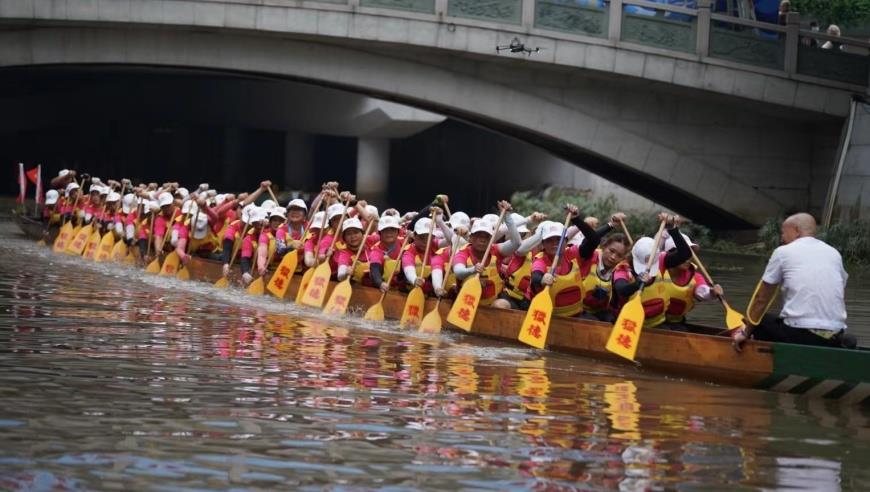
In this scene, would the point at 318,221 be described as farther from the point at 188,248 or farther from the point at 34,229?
the point at 34,229

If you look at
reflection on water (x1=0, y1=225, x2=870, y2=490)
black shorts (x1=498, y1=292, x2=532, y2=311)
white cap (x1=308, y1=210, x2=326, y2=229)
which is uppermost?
white cap (x1=308, y1=210, x2=326, y2=229)

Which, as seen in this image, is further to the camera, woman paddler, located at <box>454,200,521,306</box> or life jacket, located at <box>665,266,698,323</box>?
woman paddler, located at <box>454,200,521,306</box>

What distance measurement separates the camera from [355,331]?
16.6m

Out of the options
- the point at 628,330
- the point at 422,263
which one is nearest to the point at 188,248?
the point at 422,263

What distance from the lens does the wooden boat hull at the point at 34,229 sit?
3036 centimetres

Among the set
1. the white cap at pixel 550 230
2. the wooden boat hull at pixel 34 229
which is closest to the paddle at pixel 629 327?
the white cap at pixel 550 230

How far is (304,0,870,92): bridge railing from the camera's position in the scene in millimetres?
29641

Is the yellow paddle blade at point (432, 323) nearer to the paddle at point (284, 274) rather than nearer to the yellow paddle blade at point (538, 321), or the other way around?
the yellow paddle blade at point (538, 321)

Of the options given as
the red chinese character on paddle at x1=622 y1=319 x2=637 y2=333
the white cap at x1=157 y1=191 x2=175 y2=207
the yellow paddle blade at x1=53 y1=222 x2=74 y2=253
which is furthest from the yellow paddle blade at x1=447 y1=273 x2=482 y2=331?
the yellow paddle blade at x1=53 y1=222 x2=74 y2=253

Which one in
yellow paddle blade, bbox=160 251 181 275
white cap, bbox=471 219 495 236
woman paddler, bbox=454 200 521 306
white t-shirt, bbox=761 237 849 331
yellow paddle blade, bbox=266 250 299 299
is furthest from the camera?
yellow paddle blade, bbox=160 251 181 275

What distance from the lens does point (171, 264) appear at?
23.2 metres

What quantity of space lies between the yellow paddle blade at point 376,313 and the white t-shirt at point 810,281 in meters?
6.17

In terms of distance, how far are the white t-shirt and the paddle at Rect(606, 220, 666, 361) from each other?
170 cm

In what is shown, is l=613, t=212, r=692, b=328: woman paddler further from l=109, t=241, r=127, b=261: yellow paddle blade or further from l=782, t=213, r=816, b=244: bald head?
l=109, t=241, r=127, b=261: yellow paddle blade
